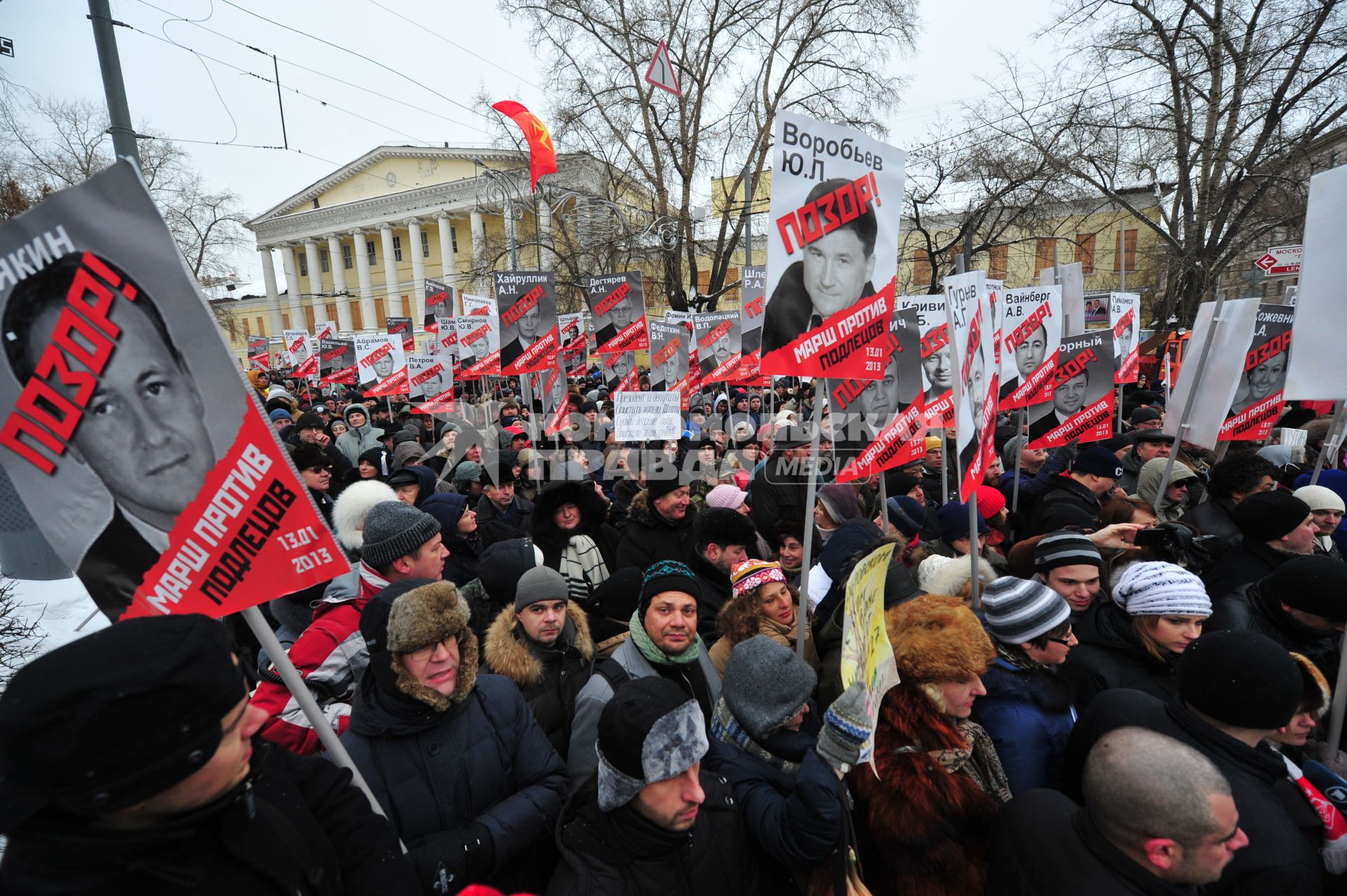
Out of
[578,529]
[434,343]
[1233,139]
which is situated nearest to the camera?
[578,529]

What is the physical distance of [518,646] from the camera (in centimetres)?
276

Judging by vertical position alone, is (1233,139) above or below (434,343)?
above

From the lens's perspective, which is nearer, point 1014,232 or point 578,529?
point 578,529

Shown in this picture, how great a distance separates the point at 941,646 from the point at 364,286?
2315 inches

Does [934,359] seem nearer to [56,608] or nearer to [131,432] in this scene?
[131,432]

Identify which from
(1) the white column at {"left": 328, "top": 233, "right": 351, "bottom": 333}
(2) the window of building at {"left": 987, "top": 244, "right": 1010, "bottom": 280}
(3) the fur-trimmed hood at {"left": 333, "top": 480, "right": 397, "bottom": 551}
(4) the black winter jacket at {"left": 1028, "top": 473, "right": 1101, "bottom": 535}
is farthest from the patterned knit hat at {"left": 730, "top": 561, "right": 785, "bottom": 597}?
(1) the white column at {"left": 328, "top": 233, "right": 351, "bottom": 333}

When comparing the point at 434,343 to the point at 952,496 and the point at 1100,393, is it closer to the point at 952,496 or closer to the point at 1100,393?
the point at 952,496

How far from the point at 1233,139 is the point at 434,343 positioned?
65.5ft

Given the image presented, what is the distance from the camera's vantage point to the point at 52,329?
149 cm

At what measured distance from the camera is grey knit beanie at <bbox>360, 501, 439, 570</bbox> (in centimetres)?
306

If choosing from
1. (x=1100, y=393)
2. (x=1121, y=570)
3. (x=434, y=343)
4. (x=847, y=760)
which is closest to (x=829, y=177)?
(x=1121, y=570)

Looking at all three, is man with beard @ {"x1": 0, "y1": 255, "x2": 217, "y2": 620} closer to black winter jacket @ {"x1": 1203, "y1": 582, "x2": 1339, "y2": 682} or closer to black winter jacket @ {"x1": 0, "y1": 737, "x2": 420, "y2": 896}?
black winter jacket @ {"x1": 0, "y1": 737, "x2": 420, "y2": 896}

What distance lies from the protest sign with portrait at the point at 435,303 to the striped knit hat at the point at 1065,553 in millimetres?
10979

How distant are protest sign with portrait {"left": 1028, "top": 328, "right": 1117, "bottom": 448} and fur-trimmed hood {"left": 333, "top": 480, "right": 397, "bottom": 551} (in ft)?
17.8
